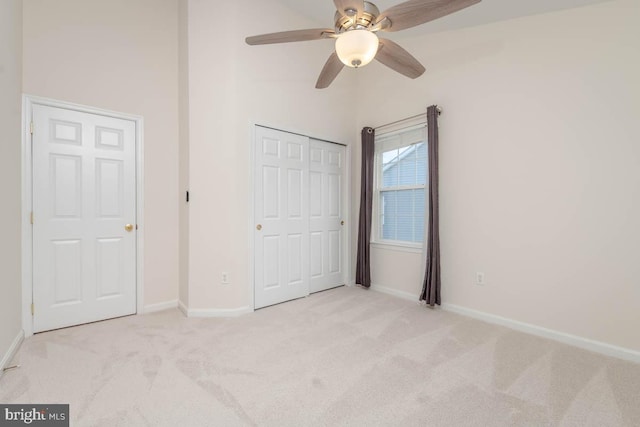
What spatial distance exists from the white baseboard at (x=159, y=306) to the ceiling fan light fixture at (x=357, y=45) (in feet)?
10.1

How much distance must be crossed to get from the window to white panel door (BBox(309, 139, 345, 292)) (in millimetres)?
533

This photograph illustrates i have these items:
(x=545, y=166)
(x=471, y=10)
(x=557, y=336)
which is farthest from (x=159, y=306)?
(x=471, y=10)

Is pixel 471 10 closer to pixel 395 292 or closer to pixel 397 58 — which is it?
pixel 397 58

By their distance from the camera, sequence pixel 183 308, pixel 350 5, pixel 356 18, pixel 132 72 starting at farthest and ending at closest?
pixel 183 308 < pixel 132 72 < pixel 356 18 < pixel 350 5

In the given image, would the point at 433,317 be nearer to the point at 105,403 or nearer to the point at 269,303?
the point at 269,303

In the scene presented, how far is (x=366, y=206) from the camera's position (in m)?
3.98

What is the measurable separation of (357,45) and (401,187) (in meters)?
2.36

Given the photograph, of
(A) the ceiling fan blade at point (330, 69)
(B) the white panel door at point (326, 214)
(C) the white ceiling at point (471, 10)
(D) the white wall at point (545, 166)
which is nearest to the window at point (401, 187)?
(D) the white wall at point (545, 166)

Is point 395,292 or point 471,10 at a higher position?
point 471,10

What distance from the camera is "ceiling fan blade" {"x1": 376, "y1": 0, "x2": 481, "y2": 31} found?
4.99 ft

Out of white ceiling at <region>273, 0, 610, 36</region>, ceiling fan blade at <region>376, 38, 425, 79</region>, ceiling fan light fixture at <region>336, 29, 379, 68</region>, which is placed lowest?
ceiling fan light fixture at <region>336, 29, 379, 68</region>

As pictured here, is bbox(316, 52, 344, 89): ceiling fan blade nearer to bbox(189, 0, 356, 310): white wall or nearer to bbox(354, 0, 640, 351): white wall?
bbox(189, 0, 356, 310): white wall

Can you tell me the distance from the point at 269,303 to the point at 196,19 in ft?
10.3

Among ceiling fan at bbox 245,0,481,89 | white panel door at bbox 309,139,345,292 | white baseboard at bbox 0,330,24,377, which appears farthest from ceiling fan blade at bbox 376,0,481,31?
white baseboard at bbox 0,330,24,377
